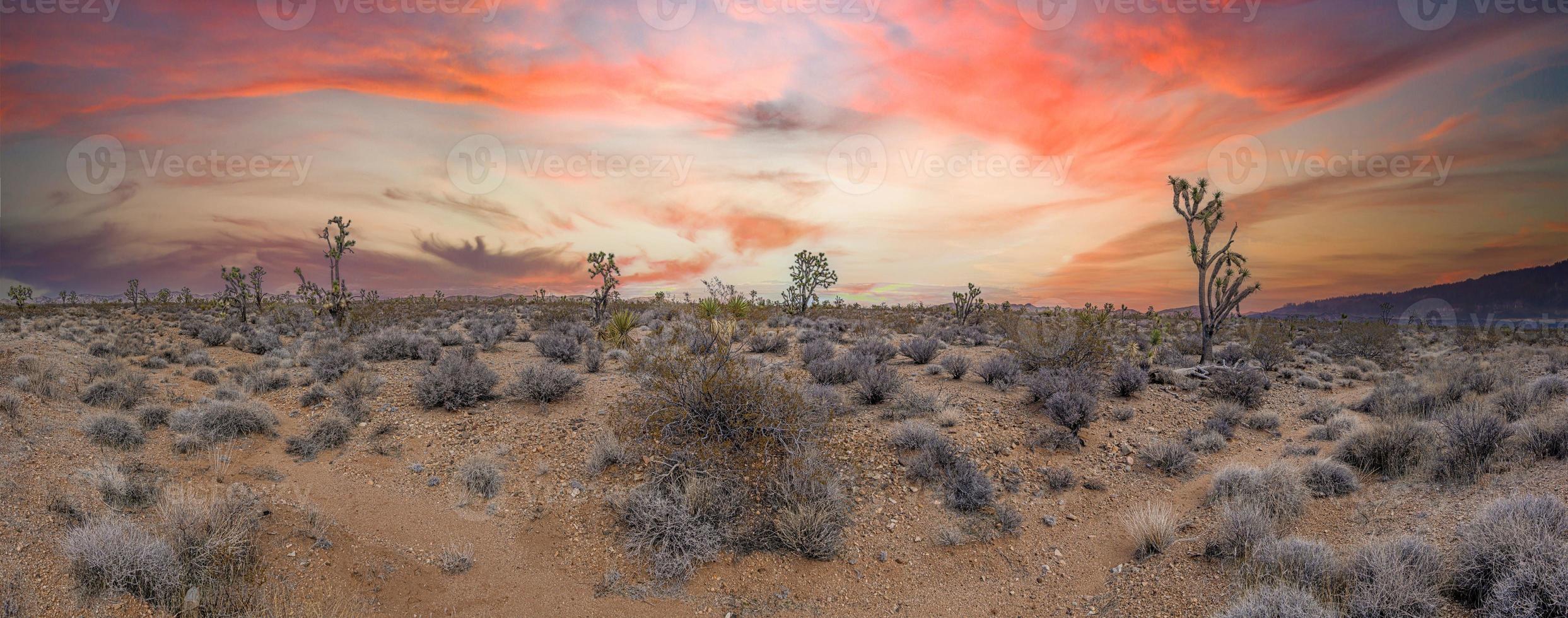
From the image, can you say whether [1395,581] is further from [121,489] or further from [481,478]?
[121,489]

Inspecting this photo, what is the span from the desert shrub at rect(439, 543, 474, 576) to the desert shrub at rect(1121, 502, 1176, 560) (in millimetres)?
7841

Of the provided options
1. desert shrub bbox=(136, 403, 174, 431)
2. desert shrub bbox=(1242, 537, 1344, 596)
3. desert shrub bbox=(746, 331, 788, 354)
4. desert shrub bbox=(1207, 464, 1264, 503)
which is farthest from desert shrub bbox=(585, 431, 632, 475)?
desert shrub bbox=(1207, 464, 1264, 503)

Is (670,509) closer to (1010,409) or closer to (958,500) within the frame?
(958,500)

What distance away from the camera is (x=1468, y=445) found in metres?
7.19

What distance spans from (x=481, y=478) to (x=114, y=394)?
323 inches

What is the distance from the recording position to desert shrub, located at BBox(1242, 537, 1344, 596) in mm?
4875

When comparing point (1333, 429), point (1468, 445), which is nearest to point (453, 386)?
point (1468, 445)

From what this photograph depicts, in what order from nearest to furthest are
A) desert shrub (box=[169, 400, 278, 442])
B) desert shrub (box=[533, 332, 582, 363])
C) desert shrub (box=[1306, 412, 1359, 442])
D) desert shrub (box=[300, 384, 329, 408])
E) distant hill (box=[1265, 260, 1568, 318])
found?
Answer: desert shrub (box=[169, 400, 278, 442]) → desert shrub (box=[1306, 412, 1359, 442]) → desert shrub (box=[300, 384, 329, 408]) → desert shrub (box=[533, 332, 582, 363]) → distant hill (box=[1265, 260, 1568, 318])

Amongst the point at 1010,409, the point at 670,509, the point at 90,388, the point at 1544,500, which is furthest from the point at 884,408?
the point at 90,388

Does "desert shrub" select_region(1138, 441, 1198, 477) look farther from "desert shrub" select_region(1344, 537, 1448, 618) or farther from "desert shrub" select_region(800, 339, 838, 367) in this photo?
"desert shrub" select_region(800, 339, 838, 367)

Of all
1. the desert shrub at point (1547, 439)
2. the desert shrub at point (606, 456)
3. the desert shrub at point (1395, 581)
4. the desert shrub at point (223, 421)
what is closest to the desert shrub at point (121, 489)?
the desert shrub at point (223, 421)

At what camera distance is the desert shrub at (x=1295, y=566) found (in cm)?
488

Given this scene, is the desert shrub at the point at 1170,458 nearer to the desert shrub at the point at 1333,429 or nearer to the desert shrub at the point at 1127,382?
the desert shrub at the point at 1333,429

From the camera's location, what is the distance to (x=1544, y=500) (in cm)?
519
